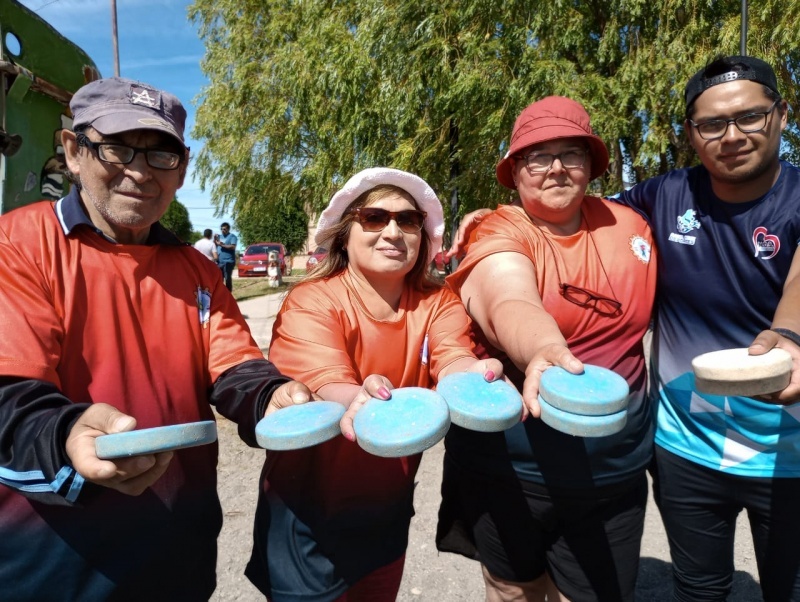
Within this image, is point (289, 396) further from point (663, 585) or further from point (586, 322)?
point (663, 585)

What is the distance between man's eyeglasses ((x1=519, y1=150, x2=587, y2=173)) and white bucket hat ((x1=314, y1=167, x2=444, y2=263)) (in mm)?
325

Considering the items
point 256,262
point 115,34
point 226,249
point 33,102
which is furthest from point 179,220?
point 33,102

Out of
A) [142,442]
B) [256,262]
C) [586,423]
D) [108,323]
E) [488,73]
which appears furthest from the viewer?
[256,262]

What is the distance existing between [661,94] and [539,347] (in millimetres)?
7505

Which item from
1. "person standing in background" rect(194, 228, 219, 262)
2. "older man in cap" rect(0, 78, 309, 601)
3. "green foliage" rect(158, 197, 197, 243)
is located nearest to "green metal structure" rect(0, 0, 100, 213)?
"older man in cap" rect(0, 78, 309, 601)

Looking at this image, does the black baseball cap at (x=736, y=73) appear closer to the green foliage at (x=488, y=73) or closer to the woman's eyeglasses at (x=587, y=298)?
the woman's eyeglasses at (x=587, y=298)

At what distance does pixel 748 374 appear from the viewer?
4.27ft

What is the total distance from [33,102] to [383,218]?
1.69 meters

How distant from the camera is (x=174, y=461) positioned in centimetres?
162

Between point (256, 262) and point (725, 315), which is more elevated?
point (725, 315)

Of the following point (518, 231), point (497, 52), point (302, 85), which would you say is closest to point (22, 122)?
point (518, 231)

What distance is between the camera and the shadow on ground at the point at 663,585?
288cm

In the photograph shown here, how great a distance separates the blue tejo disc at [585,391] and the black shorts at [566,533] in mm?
640

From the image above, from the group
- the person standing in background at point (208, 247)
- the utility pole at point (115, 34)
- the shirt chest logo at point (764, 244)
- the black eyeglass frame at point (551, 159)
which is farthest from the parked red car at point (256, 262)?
the shirt chest logo at point (764, 244)
